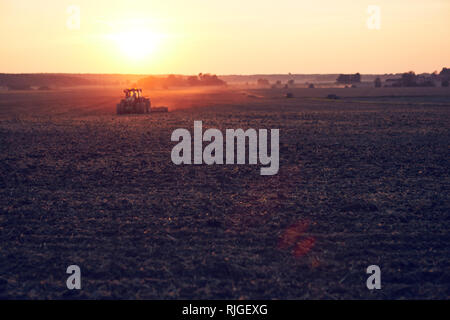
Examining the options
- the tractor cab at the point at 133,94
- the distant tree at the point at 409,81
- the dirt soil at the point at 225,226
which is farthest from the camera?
the distant tree at the point at 409,81

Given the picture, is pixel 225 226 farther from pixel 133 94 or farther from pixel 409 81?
pixel 409 81

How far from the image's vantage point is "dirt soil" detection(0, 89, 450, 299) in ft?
19.0

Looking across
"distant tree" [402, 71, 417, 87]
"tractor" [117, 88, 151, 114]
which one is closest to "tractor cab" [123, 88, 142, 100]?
"tractor" [117, 88, 151, 114]

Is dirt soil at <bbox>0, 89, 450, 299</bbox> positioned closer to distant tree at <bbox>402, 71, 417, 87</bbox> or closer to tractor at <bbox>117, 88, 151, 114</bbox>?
tractor at <bbox>117, 88, 151, 114</bbox>

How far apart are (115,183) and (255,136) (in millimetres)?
10542

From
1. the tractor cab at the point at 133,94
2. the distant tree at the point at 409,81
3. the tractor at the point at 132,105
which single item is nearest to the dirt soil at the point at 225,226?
the tractor at the point at 132,105

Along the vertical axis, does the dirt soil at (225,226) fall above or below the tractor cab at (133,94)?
below

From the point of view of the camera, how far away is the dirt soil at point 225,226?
5781mm

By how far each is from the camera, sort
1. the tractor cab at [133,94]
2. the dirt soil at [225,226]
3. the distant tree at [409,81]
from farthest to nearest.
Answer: the distant tree at [409,81] → the tractor cab at [133,94] → the dirt soil at [225,226]

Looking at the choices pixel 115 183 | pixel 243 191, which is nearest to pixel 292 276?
pixel 243 191

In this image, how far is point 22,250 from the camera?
6840 millimetres

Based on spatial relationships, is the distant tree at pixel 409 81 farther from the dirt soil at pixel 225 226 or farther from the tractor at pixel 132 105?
the dirt soil at pixel 225 226

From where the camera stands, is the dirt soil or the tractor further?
the tractor

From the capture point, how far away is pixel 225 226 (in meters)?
7.86
